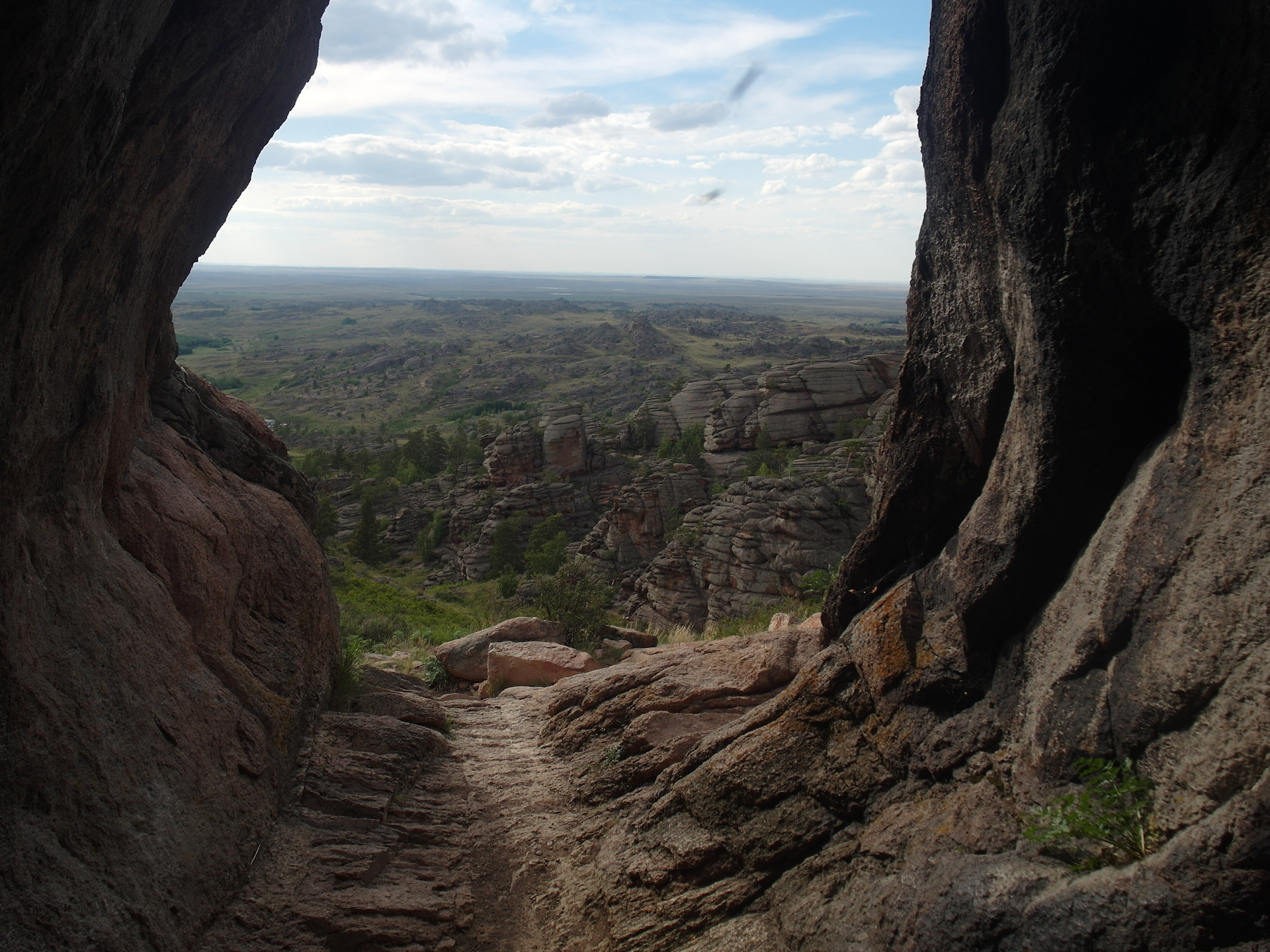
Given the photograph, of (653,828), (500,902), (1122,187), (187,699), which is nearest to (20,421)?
(187,699)

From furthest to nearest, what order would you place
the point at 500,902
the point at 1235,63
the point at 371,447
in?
the point at 371,447 < the point at 500,902 < the point at 1235,63

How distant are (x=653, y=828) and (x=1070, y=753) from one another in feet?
12.3

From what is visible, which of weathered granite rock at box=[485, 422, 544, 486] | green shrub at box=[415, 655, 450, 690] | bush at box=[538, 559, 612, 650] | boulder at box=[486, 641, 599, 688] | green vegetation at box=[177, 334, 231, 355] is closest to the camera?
boulder at box=[486, 641, 599, 688]

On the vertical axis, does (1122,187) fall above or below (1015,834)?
above

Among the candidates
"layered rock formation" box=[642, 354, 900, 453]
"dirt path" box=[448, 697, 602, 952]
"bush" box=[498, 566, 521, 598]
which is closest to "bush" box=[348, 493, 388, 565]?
"bush" box=[498, 566, 521, 598]

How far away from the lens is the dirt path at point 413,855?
5602 mm

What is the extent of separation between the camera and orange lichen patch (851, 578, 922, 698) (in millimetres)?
6254

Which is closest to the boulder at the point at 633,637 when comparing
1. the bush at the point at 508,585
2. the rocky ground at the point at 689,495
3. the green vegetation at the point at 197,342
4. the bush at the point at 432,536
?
the rocky ground at the point at 689,495

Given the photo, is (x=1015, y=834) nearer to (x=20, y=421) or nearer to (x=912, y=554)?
(x=912, y=554)

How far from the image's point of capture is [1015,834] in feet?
14.4

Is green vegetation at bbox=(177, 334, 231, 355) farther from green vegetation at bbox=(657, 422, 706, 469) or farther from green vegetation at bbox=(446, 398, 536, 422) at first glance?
green vegetation at bbox=(657, 422, 706, 469)

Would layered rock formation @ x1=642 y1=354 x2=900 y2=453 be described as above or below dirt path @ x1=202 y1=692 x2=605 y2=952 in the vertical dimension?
above

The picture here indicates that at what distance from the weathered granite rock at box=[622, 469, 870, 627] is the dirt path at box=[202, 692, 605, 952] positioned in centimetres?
2155

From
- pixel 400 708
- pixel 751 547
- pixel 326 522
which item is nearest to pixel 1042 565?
pixel 400 708
